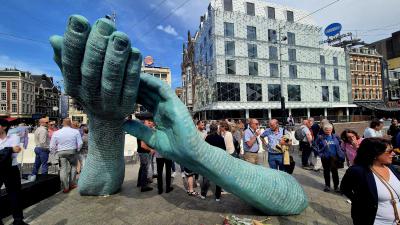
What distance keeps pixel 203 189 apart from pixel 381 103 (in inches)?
1981

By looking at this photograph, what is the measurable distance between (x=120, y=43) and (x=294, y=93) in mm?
37633

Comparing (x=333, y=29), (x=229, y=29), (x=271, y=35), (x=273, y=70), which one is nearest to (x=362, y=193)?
(x=229, y=29)

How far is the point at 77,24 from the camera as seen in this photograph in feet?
11.9

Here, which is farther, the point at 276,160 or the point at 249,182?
the point at 276,160

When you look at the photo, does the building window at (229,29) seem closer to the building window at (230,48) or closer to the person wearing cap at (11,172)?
the building window at (230,48)

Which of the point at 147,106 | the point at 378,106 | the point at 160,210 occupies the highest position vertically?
the point at 378,106

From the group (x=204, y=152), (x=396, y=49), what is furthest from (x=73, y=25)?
(x=396, y=49)

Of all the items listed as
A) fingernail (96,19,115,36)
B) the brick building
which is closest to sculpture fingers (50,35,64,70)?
fingernail (96,19,115,36)

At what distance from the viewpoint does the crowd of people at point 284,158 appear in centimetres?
258

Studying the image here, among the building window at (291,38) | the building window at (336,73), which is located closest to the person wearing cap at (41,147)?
the building window at (291,38)

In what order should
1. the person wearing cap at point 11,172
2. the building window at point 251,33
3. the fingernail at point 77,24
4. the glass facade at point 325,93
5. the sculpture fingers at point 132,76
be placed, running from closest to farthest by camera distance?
the fingernail at point 77,24 → the sculpture fingers at point 132,76 → the person wearing cap at point 11,172 → the building window at point 251,33 → the glass facade at point 325,93

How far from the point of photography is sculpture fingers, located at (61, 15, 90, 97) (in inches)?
143

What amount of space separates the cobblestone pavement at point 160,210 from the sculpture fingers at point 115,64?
219 centimetres

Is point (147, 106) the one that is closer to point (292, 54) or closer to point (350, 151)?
point (350, 151)
